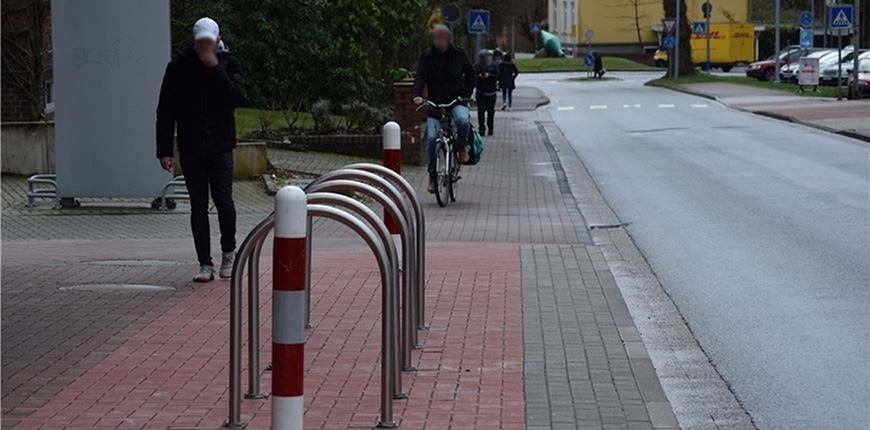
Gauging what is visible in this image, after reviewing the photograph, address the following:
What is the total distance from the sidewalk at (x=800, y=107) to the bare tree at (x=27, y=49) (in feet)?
48.0

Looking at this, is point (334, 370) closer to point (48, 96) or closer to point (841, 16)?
point (48, 96)

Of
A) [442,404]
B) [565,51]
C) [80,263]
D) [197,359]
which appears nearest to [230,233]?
[80,263]

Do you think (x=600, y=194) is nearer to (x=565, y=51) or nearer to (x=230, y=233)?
(x=230, y=233)

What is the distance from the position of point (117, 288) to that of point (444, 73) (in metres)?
7.22

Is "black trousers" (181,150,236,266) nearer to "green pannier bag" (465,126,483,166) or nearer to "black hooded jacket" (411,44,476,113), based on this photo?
"black hooded jacket" (411,44,476,113)

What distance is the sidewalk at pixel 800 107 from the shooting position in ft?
101

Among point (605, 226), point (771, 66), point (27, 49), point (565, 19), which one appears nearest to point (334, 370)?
point (605, 226)

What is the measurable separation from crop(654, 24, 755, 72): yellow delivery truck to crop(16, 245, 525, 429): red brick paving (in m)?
77.2

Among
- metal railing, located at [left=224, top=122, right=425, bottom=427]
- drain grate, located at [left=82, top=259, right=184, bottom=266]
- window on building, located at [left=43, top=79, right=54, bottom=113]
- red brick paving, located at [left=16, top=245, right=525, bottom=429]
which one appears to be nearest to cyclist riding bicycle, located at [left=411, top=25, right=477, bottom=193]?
drain grate, located at [left=82, top=259, right=184, bottom=266]

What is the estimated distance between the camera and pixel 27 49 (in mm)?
21688

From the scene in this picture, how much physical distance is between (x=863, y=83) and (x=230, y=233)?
127ft

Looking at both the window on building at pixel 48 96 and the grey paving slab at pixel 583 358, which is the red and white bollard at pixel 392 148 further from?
the window on building at pixel 48 96

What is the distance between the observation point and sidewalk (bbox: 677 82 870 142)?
1208 inches

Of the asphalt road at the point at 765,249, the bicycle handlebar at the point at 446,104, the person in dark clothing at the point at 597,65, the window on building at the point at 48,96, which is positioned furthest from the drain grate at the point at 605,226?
the person in dark clothing at the point at 597,65
